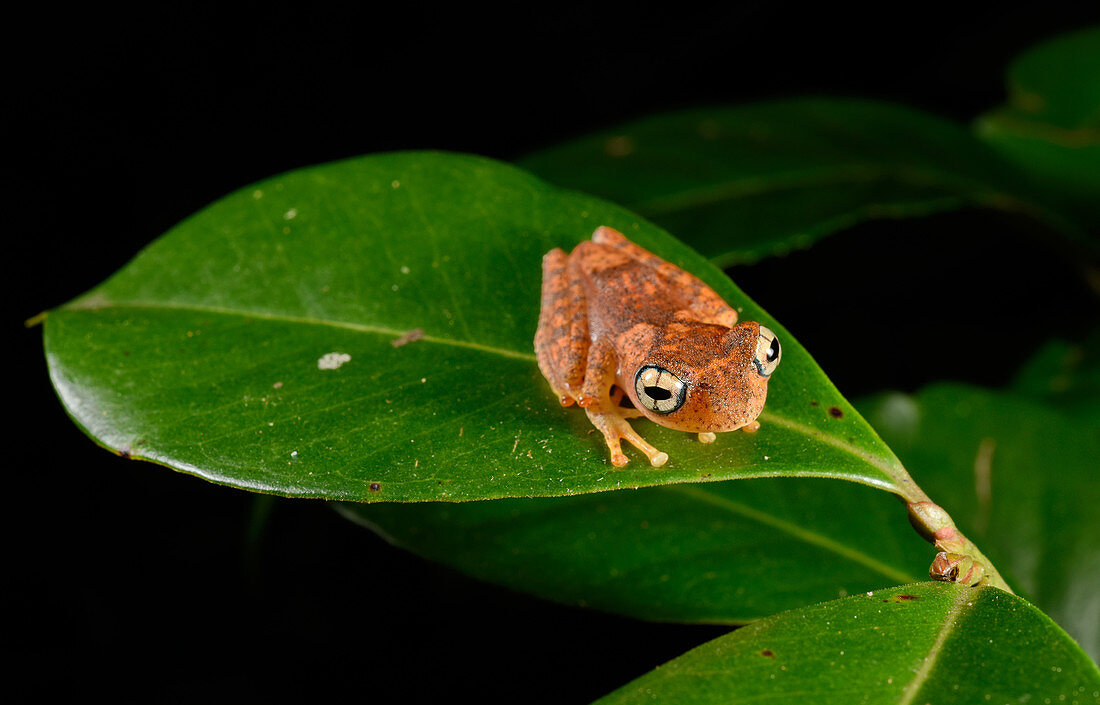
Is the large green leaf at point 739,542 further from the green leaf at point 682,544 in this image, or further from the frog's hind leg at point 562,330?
the frog's hind leg at point 562,330

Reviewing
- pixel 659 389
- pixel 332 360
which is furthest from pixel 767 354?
pixel 332 360

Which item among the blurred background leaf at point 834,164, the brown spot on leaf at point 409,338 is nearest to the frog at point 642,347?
the brown spot on leaf at point 409,338

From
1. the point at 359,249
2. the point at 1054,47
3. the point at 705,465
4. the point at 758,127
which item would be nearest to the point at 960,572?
the point at 705,465

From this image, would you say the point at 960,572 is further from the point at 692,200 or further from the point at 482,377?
the point at 692,200

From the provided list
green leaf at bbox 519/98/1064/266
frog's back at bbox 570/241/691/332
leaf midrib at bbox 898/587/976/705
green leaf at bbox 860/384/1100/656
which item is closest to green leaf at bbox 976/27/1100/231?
green leaf at bbox 519/98/1064/266

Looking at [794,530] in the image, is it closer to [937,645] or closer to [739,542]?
[739,542]

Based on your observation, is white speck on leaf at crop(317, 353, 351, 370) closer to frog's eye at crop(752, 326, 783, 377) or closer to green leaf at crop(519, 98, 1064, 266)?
frog's eye at crop(752, 326, 783, 377)
